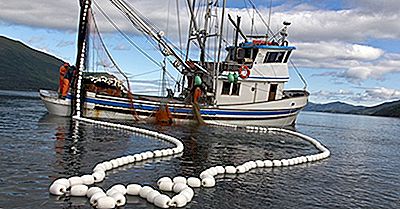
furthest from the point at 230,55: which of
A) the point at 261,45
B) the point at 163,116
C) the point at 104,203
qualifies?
the point at 104,203

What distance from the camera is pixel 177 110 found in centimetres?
3366

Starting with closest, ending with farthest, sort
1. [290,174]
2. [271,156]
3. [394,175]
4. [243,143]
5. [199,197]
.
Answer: [199,197] → [290,174] → [394,175] → [271,156] → [243,143]

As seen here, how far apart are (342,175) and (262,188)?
5433 millimetres

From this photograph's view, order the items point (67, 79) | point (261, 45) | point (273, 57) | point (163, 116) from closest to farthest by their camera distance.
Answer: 1. point (67, 79)
2. point (163, 116)
3. point (261, 45)
4. point (273, 57)

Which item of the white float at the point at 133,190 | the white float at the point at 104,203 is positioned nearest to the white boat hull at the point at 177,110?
the white float at the point at 133,190

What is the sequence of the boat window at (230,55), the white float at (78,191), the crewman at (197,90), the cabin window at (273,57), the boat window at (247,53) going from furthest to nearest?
the boat window at (230,55), the boat window at (247,53), the cabin window at (273,57), the crewman at (197,90), the white float at (78,191)

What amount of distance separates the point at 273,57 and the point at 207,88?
600 cm

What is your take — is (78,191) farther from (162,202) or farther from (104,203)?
(162,202)

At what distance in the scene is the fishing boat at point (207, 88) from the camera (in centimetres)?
3178

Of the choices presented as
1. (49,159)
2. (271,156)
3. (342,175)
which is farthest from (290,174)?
(49,159)

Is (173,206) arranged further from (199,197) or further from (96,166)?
(96,166)

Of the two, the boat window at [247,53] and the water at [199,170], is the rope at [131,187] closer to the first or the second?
the water at [199,170]

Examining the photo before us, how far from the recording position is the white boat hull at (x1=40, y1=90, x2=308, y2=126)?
31781mm

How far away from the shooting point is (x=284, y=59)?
37.5 meters
